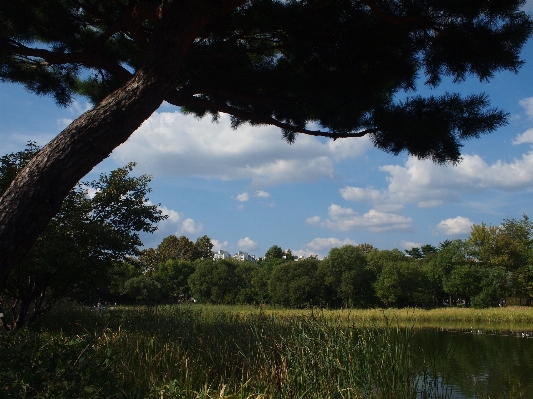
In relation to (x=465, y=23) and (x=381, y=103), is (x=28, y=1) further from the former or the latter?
(x=465, y=23)

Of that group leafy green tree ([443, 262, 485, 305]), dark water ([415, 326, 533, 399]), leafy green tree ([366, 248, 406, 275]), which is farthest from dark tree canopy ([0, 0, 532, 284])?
leafy green tree ([366, 248, 406, 275])

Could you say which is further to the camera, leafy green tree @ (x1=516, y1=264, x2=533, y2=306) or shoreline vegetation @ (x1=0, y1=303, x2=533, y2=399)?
leafy green tree @ (x1=516, y1=264, x2=533, y2=306)

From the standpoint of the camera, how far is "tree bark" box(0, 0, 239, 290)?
8.07ft

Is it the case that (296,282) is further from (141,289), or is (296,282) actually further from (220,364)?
(220,364)

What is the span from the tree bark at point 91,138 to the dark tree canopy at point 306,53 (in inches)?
0.7

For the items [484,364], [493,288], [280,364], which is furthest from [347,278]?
[280,364]

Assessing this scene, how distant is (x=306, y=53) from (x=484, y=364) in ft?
21.3

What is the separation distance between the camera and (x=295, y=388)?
141 inches

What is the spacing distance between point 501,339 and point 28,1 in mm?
12646

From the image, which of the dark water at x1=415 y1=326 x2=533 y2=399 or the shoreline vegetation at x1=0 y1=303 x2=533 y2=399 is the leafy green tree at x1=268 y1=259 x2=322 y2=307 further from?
the shoreline vegetation at x1=0 y1=303 x2=533 y2=399

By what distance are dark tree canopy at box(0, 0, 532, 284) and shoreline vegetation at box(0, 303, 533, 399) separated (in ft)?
5.64

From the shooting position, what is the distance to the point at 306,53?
190 inches

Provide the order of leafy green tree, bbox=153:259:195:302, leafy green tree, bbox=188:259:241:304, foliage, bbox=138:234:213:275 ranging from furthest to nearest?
foliage, bbox=138:234:213:275 < leafy green tree, bbox=153:259:195:302 < leafy green tree, bbox=188:259:241:304

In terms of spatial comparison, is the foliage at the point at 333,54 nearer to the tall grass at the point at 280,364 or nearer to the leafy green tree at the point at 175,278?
the tall grass at the point at 280,364
